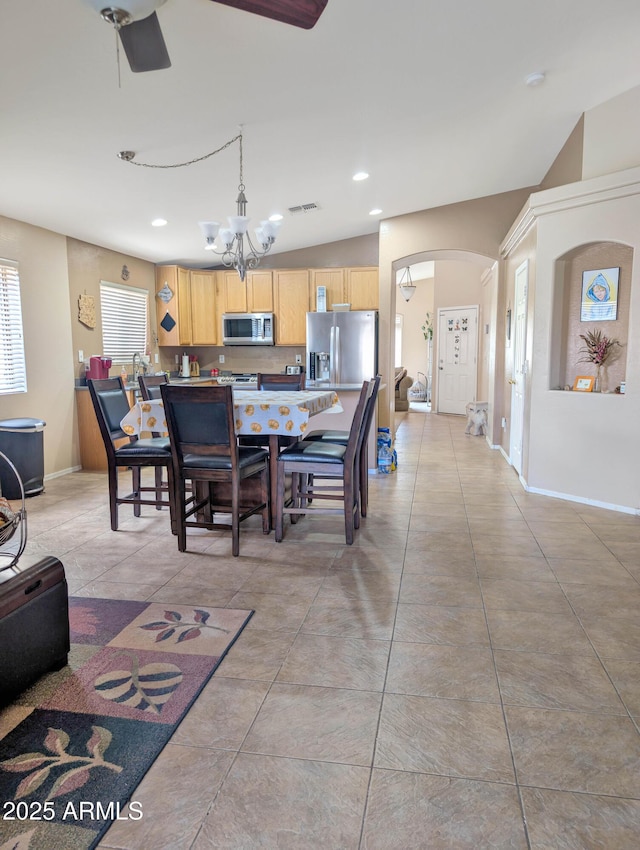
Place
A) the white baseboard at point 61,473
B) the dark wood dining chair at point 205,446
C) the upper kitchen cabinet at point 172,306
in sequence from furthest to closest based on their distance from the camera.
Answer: the upper kitchen cabinet at point 172,306, the white baseboard at point 61,473, the dark wood dining chair at point 205,446

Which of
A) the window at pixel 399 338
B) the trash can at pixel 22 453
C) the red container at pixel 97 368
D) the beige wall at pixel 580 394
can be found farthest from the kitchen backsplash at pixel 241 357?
the window at pixel 399 338

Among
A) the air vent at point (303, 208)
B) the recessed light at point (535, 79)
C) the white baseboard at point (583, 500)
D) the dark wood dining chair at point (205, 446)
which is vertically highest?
the recessed light at point (535, 79)

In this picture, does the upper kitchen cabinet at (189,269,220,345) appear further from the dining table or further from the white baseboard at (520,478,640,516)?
the white baseboard at (520,478,640,516)

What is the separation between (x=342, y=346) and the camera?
20.9ft

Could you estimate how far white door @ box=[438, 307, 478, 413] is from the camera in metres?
10.1

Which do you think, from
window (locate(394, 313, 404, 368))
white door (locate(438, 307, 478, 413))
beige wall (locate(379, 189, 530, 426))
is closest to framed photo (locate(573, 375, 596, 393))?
beige wall (locate(379, 189, 530, 426))

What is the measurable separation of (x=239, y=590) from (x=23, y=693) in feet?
3.42

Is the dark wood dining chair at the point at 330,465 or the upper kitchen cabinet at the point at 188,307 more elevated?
the upper kitchen cabinet at the point at 188,307

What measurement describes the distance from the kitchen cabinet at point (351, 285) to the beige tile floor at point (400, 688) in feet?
12.6

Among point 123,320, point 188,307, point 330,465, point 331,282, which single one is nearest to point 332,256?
point 331,282

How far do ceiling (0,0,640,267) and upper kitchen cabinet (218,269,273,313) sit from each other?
68.3 inches

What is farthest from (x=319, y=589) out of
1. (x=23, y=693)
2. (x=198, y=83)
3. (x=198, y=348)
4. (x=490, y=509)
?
(x=198, y=348)

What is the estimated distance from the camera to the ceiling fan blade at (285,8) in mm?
1879

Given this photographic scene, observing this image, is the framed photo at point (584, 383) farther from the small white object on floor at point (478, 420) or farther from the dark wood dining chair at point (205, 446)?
the small white object on floor at point (478, 420)
